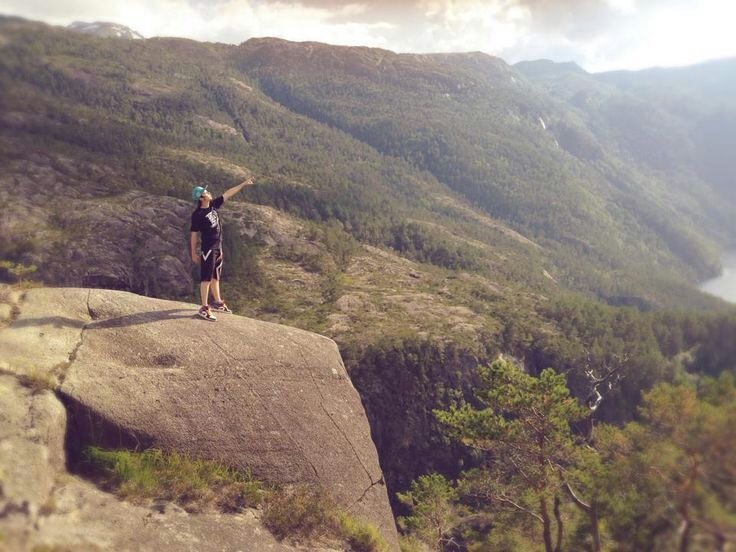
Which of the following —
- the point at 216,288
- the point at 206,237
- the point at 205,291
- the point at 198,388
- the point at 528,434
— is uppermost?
the point at 206,237

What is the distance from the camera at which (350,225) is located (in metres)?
157

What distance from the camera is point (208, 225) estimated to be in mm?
12852

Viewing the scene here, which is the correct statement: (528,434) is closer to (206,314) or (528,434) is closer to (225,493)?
(225,493)

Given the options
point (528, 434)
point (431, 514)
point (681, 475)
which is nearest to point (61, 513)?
point (681, 475)

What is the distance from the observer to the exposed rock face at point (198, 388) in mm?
9156

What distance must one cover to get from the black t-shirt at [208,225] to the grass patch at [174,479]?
6214 mm

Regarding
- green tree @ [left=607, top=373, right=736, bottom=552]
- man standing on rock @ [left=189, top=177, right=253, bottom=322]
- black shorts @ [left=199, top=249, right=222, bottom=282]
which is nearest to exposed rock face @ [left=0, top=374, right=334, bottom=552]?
man standing on rock @ [left=189, top=177, right=253, bottom=322]

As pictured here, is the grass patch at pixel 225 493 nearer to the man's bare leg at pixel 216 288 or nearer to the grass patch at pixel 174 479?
the grass patch at pixel 174 479

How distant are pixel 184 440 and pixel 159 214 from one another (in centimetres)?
9588

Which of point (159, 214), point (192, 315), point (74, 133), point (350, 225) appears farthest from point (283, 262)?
point (192, 315)

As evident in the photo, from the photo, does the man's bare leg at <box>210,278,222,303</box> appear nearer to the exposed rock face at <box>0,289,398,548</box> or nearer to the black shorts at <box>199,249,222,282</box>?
the black shorts at <box>199,249,222,282</box>

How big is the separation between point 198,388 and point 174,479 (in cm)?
236

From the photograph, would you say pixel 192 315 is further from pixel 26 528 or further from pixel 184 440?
pixel 26 528

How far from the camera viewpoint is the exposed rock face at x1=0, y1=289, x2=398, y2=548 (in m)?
9.16
